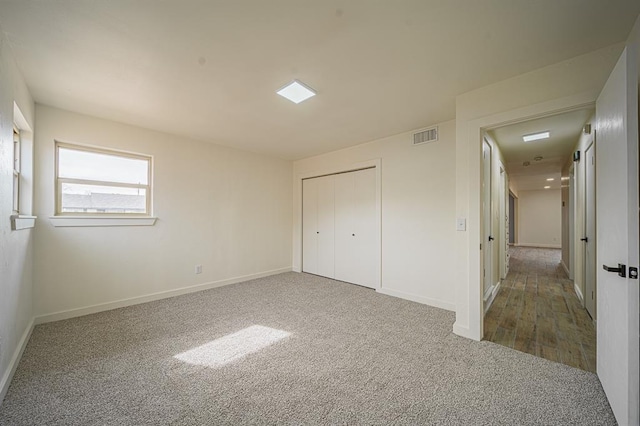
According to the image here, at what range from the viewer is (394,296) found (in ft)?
12.8

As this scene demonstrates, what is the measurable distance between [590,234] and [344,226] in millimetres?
3355

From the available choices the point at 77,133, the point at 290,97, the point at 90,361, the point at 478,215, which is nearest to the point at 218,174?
the point at 77,133

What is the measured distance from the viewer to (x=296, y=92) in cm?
257

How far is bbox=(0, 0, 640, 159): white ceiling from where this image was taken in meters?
1.56

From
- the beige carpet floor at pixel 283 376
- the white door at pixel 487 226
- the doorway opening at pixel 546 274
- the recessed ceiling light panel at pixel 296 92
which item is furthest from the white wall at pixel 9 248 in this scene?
the white door at pixel 487 226

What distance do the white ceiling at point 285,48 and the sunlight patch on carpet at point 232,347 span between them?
8.29 ft

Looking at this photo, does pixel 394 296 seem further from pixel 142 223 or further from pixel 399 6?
pixel 142 223

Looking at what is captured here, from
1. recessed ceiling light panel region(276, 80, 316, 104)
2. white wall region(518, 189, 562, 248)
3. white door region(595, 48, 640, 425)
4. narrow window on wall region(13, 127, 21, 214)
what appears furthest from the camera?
white wall region(518, 189, 562, 248)

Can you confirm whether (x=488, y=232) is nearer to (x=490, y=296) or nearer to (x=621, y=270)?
(x=490, y=296)

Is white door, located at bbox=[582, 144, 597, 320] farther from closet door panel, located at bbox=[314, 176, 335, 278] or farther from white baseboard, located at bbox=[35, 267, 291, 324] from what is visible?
white baseboard, located at bbox=[35, 267, 291, 324]

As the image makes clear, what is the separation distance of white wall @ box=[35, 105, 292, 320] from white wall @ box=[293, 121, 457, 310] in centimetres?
228

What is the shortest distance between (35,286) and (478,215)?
4.91m

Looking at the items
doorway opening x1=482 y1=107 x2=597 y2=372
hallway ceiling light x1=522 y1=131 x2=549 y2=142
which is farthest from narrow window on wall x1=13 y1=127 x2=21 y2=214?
hallway ceiling light x1=522 y1=131 x2=549 y2=142

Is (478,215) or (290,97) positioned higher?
(290,97)
